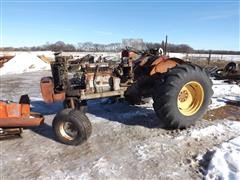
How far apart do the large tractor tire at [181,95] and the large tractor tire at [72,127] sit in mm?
1373

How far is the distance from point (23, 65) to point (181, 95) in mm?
19992

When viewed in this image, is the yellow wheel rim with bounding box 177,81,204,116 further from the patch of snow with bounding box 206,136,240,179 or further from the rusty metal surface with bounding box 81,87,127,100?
the patch of snow with bounding box 206,136,240,179

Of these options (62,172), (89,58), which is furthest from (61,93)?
(62,172)

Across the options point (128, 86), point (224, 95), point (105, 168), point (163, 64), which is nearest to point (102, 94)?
point (128, 86)

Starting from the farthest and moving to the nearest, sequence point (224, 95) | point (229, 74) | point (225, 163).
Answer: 1. point (229, 74)
2. point (224, 95)
3. point (225, 163)

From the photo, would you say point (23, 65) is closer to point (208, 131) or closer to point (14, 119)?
point (14, 119)

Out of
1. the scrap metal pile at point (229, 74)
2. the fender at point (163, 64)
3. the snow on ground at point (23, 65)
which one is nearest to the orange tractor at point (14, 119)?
the fender at point (163, 64)

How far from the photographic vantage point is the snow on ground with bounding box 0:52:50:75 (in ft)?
77.1

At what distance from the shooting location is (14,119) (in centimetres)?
602

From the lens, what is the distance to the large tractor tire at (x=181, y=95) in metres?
6.20

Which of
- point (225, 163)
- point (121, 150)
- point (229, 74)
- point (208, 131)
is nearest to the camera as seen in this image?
point (225, 163)

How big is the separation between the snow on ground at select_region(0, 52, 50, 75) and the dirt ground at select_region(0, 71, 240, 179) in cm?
1678

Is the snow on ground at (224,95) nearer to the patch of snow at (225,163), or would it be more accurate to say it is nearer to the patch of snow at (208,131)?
the patch of snow at (208,131)

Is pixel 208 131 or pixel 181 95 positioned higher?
pixel 181 95
